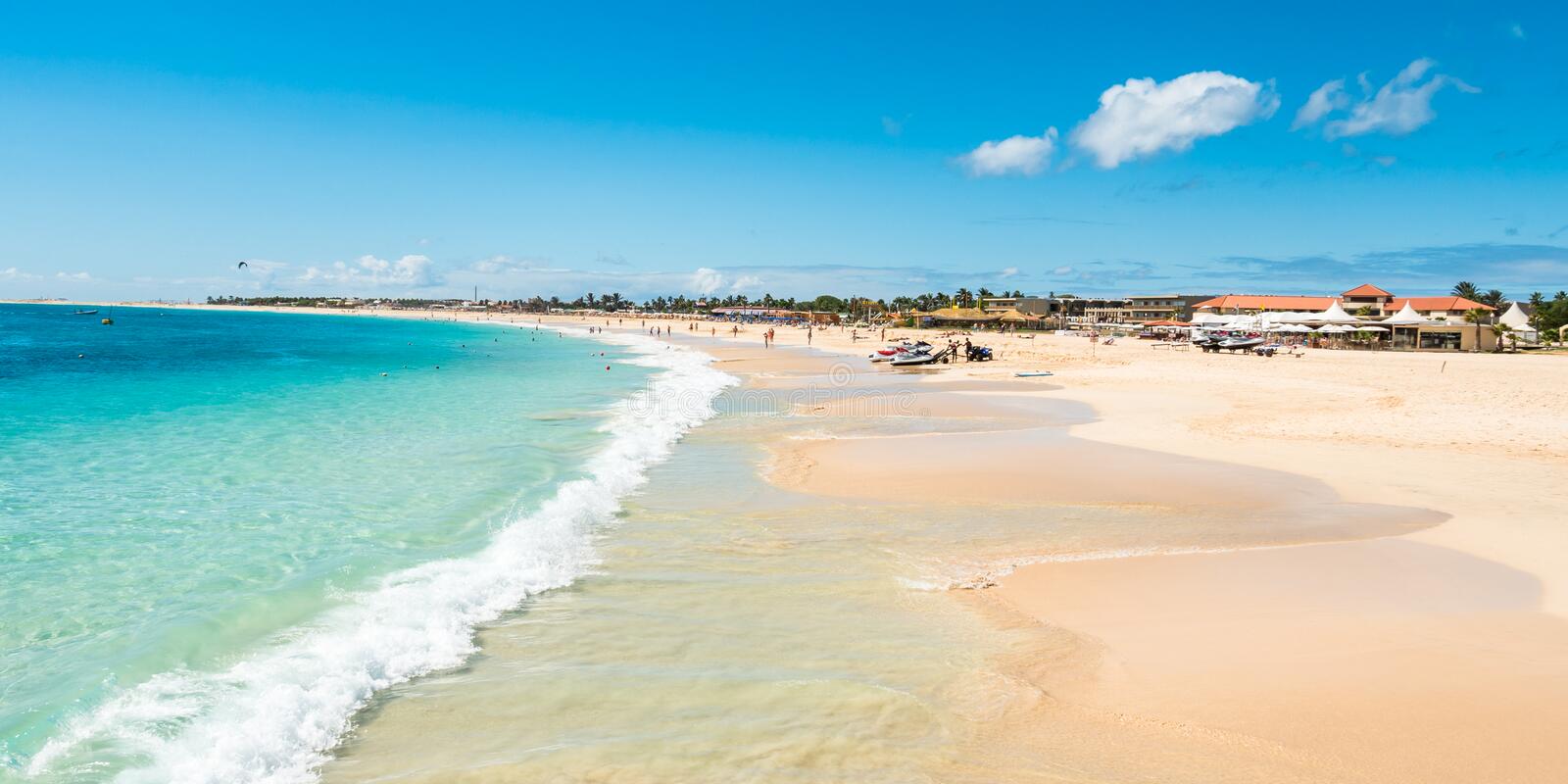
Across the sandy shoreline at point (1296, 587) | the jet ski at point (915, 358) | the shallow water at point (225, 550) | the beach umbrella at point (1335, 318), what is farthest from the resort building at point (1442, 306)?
the shallow water at point (225, 550)

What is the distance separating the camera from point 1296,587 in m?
7.75

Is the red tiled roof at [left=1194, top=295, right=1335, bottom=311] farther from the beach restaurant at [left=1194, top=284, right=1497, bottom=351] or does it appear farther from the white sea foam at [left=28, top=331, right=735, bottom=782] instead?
the white sea foam at [left=28, top=331, right=735, bottom=782]

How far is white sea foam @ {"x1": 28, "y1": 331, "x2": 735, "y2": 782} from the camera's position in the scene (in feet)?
16.6

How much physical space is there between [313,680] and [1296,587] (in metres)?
8.51

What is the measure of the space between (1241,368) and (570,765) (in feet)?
121

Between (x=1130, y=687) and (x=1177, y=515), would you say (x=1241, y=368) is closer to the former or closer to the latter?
(x=1177, y=515)

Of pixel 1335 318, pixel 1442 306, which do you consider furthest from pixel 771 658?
pixel 1442 306

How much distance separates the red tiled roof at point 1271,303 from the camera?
291ft

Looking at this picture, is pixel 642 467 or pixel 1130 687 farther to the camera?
pixel 642 467

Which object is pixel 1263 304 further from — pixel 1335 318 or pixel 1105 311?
pixel 1105 311

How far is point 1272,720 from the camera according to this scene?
516 cm

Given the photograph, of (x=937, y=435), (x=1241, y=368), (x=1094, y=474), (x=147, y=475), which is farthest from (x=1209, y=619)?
(x=1241, y=368)

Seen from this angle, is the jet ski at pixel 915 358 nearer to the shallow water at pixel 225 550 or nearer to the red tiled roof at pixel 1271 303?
the shallow water at pixel 225 550

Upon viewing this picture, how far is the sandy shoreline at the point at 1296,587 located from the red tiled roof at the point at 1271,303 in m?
78.6
